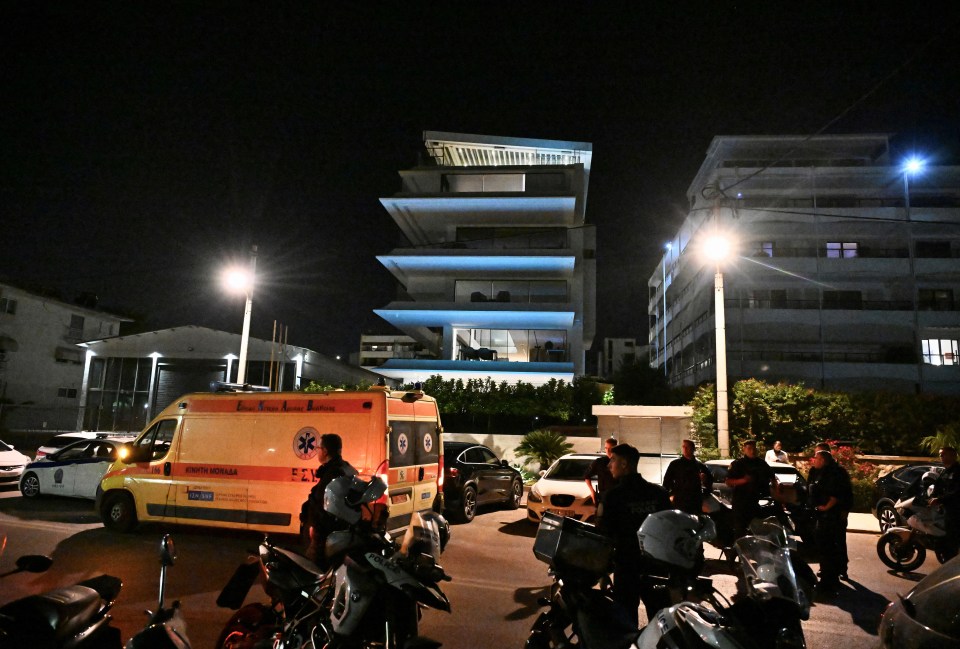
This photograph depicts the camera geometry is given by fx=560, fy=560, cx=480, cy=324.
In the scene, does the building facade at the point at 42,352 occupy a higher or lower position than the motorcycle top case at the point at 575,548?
higher

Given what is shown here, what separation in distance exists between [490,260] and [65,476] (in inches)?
852

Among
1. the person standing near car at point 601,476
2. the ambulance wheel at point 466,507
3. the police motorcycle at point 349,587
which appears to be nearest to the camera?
the police motorcycle at point 349,587

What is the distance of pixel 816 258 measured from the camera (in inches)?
1527

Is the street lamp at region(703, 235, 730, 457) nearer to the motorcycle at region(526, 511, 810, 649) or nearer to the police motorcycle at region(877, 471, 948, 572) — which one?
the police motorcycle at region(877, 471, 948, 572)

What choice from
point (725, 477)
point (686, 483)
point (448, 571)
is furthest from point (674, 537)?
point (725, 477)

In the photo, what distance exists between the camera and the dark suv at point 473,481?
11930 mm

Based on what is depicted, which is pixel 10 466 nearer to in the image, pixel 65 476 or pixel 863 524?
pixel 65 476

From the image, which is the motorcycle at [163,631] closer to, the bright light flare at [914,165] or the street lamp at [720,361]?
the street lamp at [720,361]

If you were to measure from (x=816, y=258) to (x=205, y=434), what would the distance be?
41092mm

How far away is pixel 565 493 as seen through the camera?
10.7 metres

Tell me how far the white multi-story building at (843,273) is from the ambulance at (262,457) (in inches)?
1308

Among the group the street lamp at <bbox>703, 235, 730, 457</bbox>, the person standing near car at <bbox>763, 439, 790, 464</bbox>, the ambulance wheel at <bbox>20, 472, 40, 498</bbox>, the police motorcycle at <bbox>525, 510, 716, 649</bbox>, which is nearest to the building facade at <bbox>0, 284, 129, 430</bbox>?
the ambulance wheel at <bbox>20, 472, 40, 498</bbox>

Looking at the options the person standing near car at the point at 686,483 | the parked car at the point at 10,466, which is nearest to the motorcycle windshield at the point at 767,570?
the person standing near car at the point at 686,483

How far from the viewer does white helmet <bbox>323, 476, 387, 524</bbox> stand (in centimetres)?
364
